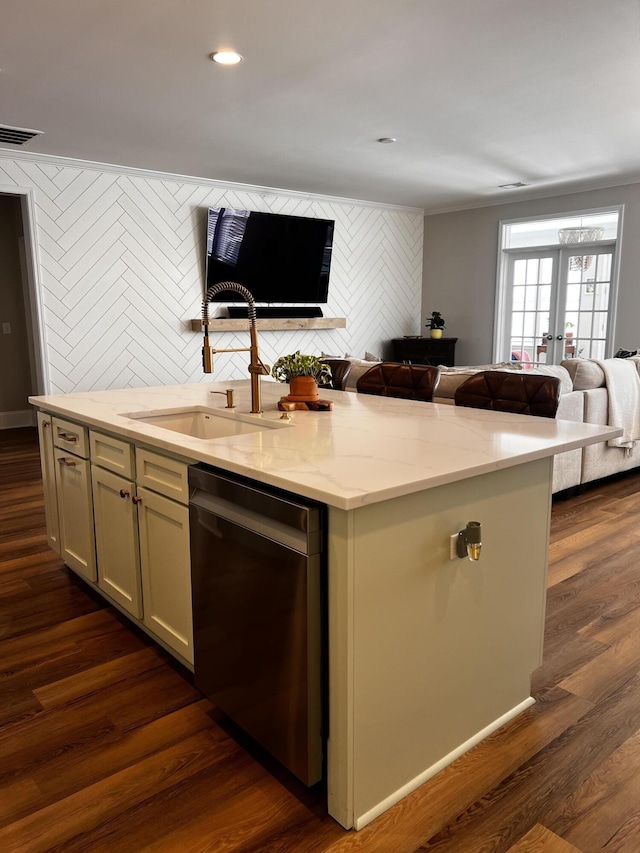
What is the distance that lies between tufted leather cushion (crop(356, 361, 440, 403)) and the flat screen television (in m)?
3.44

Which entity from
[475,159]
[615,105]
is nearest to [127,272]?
[475,159]

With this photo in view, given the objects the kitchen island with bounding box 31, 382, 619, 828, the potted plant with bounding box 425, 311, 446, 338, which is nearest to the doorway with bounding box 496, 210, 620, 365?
the potted plant with bounding box 425, 311, 446, 338

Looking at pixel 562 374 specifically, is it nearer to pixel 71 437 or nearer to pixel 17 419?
pixel 71 437

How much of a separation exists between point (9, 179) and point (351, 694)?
5.37 m

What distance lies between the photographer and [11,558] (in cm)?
338

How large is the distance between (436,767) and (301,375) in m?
1.52

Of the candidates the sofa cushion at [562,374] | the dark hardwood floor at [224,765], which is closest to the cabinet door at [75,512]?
the dark hardwood floor at [224,765]

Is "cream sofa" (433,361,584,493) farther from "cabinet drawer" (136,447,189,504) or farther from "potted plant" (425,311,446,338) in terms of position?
"potted plant" (425,311,446,338)

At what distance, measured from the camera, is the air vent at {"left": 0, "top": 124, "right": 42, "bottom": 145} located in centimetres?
472

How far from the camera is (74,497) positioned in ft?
9.34

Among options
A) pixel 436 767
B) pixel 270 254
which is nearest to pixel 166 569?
pixel 436 767

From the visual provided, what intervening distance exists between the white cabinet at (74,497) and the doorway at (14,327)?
4.43m

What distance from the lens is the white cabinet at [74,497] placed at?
2703 mm

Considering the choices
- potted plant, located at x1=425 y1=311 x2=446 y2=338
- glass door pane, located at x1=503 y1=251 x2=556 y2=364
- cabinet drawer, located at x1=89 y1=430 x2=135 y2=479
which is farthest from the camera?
potted plant, located at x1=425 y1=311 x2=446 y2=338
